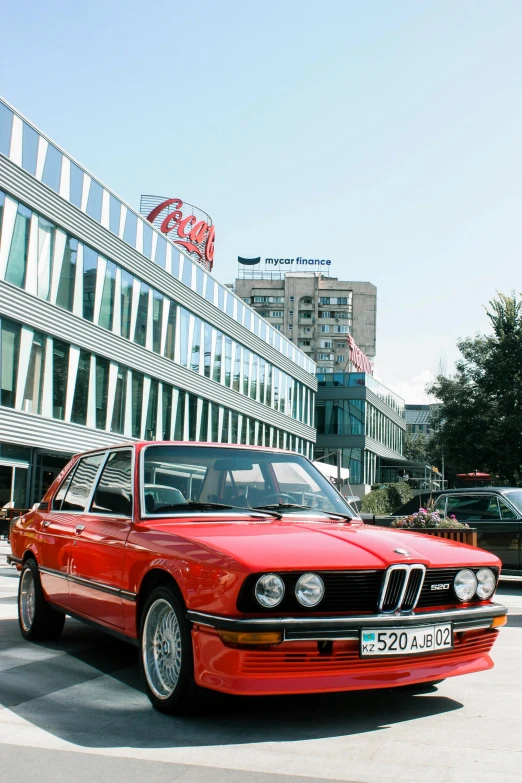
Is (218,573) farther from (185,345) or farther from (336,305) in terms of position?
(336,305)

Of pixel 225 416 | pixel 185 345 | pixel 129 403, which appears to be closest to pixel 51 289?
pixel 129 403

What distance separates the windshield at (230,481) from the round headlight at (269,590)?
1.30 metres

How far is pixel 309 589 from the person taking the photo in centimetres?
450

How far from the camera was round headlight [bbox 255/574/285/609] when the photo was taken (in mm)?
4418

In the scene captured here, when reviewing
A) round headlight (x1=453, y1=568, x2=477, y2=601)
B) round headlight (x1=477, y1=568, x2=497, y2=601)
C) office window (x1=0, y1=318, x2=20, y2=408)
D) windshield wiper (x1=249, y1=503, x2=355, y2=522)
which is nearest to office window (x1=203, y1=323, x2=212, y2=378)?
office window (x1=0, y1=318, x2=20, y2=408)

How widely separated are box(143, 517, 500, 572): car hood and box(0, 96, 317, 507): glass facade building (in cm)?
2061

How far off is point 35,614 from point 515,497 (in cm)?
945

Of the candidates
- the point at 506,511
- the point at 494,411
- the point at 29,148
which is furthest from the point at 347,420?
the point at 506,511

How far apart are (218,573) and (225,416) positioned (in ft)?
129

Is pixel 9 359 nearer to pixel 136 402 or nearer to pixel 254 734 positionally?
pixel 136 402

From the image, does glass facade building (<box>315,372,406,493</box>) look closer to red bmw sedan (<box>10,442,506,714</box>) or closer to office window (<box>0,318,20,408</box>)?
office window (<box>0,318,20,408</box>)

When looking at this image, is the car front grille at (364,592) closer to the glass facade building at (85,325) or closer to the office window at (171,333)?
the glass facade building at (85,325)

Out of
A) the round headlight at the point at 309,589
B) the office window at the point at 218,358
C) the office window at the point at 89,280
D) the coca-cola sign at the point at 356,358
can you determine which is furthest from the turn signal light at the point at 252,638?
the coca-cola sign at the point at 356,358

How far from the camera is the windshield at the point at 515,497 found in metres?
14.2
